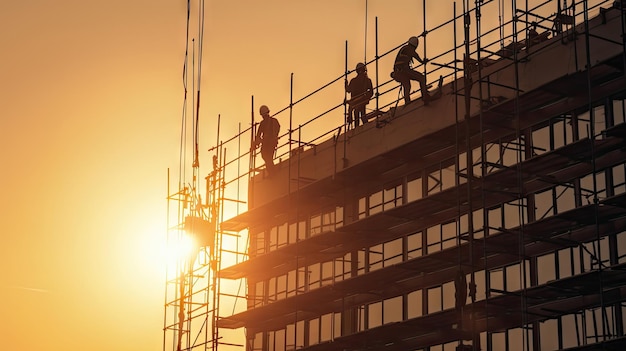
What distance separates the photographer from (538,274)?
29.1 meters

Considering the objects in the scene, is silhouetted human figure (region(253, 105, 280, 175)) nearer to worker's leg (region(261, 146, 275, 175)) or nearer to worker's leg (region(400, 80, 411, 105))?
worker's leg (region(261, 146, 275, 175))

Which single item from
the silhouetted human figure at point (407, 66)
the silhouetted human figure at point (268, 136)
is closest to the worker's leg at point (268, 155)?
the silhouetted human figure at point (268, 136)

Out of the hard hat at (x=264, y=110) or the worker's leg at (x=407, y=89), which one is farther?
the hard hat at (x=264, y=110)

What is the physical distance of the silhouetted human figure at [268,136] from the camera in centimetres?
4019

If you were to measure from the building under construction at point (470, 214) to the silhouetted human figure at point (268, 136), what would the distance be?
41 centimetres

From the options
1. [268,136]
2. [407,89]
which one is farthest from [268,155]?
→ [407,89]

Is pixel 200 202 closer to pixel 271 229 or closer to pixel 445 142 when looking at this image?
pixel 271 229

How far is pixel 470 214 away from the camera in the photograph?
29047mm

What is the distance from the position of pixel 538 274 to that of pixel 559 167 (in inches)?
104

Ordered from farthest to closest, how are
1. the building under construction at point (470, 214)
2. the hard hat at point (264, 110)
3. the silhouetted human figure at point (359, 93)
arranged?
1. the hard hat at point (264, 110)
2. the silhouetted human figure at point (359, 93)
3. the building under construction at point (470, 214)

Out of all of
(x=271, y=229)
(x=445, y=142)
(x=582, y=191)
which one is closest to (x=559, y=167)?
(x=582, y=191)

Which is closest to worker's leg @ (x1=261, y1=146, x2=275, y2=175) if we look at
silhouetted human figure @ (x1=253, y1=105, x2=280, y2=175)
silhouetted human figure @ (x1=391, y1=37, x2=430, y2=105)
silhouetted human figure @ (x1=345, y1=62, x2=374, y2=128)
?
silhouetted human figure @ (x1=253, y1=105, x2=280, y2=175)

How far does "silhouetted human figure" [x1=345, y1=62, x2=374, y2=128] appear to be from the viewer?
1448 inches

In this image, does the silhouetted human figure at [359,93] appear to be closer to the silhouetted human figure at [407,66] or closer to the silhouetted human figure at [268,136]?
the silhouetted human figure at [407,66]
